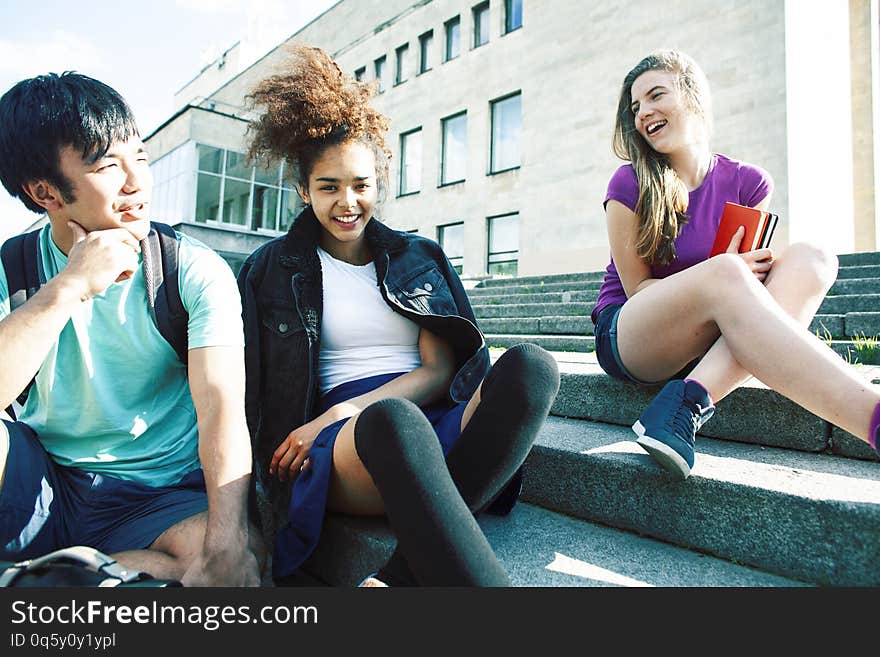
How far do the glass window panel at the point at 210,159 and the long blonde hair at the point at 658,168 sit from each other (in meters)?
16.3

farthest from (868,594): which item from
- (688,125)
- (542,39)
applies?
(542,39)

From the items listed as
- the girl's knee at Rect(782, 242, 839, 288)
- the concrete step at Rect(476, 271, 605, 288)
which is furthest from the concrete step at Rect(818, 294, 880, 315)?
the concrete step at Rect(476, 271, 605, 288)

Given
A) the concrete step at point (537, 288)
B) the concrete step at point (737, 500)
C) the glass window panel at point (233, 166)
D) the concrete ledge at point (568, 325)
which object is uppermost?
the glass window panel at point (233, 166)

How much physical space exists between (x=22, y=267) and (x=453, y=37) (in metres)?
16.2

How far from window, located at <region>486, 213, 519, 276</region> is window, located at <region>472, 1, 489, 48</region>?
4.73 meters

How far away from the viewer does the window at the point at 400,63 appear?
16.8m

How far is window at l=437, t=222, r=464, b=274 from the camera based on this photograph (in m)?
15.0

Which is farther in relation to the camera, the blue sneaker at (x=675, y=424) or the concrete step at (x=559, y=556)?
the blue sneaker at (x=675, y=424)

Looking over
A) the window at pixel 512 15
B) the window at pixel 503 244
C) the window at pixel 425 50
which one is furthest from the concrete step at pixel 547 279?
the window at pixel 425 50

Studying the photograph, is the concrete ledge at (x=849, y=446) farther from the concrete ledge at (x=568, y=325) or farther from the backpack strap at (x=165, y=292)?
the concrete ledge at (x=568, y=325)

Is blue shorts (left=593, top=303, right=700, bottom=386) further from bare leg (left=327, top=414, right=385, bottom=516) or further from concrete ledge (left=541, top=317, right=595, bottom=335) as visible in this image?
concrete ledge (left=541, top=317, right=595, bottom=335)

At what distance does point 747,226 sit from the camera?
192 centimetres

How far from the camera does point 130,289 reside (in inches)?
61.9

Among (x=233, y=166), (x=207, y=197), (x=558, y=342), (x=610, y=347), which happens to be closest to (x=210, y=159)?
(x=233, y=166)
